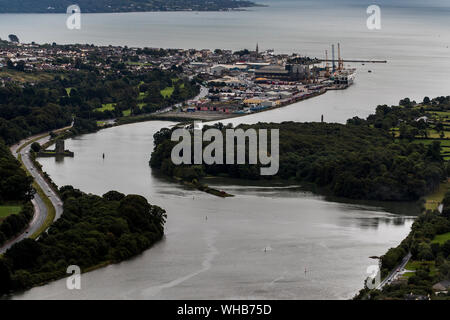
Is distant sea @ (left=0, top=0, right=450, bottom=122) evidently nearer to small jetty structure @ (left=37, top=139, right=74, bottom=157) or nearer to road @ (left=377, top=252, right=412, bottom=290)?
small jetty structure @ (left=37, top=139, right=74, bottom=157)

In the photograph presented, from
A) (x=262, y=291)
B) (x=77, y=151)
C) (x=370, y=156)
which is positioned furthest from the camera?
(x=77, y=151)

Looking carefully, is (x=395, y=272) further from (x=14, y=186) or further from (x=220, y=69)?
(x=220, y=69)

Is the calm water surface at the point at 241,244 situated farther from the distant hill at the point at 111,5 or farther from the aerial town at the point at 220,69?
the distant hill at the point at 111,5

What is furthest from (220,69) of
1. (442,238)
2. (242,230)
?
(442,238)

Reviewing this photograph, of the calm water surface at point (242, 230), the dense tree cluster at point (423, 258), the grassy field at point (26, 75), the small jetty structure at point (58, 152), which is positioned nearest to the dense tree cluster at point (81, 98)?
the grassy field at point (26, 75)
